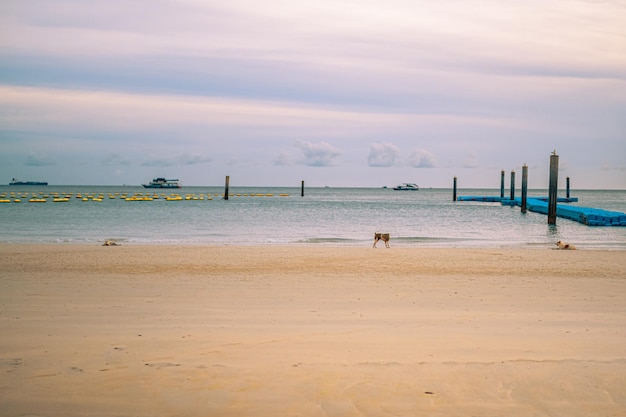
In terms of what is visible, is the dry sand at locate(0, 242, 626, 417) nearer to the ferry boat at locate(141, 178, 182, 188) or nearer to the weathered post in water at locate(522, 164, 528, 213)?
the weathered post in water at locate(522, 164, 528, 213)

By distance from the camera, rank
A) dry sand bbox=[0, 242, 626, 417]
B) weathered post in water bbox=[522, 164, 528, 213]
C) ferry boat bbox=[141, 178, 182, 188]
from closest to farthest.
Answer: dry sand bbox=[0, 242, 626, 417] < weathered post in water bbox=[522, 164, 528, 213] < ferry boat bbox=[141, 178, 182, 188]

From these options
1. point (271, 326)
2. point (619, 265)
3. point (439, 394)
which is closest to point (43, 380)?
point (271, 326)

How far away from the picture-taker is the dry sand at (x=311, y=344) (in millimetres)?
5086

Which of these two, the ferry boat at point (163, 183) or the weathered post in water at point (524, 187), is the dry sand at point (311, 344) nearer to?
the weathered post in water at point (524, 187)

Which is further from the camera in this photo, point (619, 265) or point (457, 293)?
point (619, 265)

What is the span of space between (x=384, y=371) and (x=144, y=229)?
30067 mm

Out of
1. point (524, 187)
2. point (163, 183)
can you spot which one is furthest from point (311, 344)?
point (163, 183)

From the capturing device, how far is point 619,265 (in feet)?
51.3

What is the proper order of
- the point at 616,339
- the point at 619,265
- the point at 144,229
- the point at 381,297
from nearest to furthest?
the point at 616,339, the point at 381,297, the point at 619,265, the point at 144,229

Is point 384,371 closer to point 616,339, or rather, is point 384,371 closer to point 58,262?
point 616,339

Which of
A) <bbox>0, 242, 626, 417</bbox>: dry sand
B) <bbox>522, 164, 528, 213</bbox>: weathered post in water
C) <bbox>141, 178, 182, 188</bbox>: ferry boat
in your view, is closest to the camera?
<bbox>0, 242, 626, 417</bbox>: dry sand

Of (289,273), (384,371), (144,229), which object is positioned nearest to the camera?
(384,371)

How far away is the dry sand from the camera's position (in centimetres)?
509

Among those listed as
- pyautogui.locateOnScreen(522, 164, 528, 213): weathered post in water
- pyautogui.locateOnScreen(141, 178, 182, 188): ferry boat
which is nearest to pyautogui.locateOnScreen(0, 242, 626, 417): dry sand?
pyautogui.locateOnScreen(522, 164, 528, 213): weathered post in water
